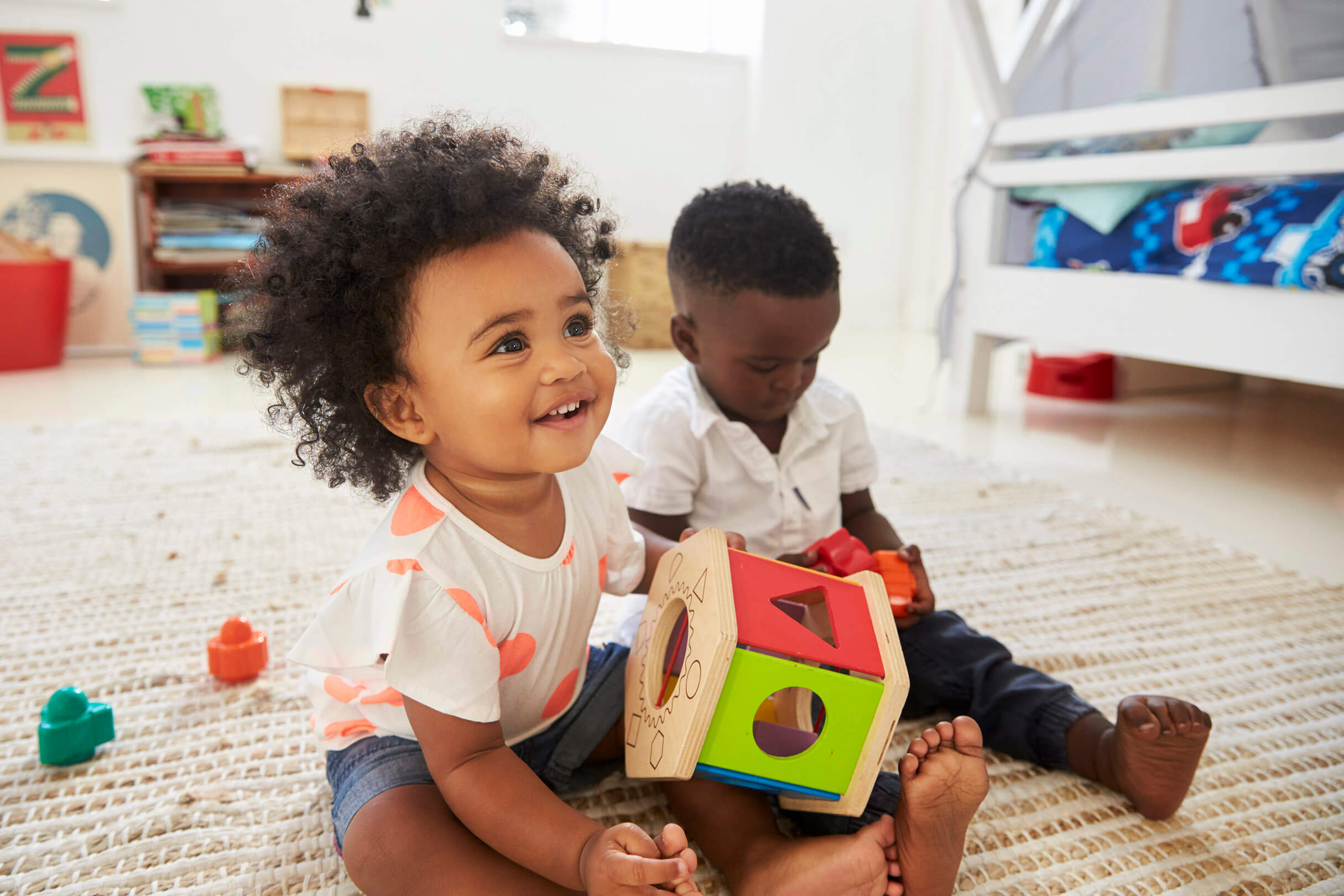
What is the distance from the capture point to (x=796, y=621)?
23.3 inches

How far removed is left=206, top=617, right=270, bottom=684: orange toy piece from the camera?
84 cm

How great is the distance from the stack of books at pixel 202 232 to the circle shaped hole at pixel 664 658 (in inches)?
104

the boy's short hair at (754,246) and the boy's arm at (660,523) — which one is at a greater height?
the boy's short hair at (754,246)

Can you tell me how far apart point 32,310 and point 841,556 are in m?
2.65

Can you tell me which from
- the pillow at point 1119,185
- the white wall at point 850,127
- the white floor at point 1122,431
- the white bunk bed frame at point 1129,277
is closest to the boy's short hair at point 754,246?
the white floor at point 1122,431

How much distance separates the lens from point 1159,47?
83.2 inches

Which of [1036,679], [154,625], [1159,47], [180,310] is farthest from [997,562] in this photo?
[180,310]

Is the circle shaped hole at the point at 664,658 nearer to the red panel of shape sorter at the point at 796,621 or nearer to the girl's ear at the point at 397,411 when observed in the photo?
the red panel of shape sorter at the point at 796,621

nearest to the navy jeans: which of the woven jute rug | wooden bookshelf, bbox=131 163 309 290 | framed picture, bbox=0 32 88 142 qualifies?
the woven jute rug

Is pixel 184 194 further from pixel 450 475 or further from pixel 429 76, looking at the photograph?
pixel 450 475

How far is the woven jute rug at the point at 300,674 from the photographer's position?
0.63 metres

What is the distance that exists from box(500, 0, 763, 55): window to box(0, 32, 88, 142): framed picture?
139cm

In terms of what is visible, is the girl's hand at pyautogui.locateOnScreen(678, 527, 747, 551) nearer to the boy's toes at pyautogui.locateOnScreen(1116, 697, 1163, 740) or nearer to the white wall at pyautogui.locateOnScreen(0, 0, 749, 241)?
the boy's toes at pyautogui.locateOnScreen(1116, 697, 1163, 740)

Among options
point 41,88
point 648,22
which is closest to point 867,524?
point 41,88
